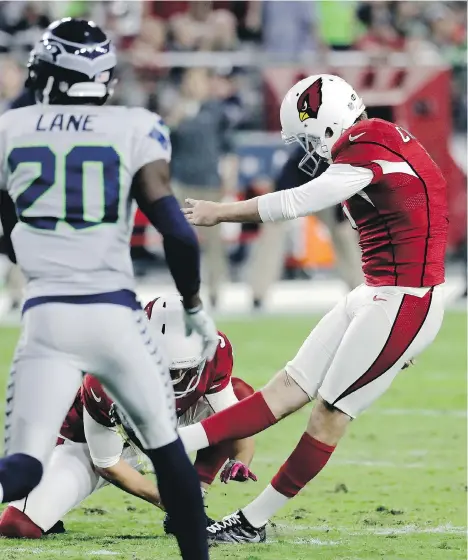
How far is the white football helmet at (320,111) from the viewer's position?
4680 mm

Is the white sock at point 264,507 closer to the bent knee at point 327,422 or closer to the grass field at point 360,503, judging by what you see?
the grass field at point 360,503

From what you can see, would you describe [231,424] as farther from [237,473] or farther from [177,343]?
[177,343]

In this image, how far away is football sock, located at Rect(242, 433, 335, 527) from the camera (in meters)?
4.59

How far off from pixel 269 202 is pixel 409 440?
2489 millimetres

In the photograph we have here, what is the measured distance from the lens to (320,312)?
11.1 m

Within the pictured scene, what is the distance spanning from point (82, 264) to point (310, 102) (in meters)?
1.30

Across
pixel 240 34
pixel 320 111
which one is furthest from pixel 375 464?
pixel 240 34

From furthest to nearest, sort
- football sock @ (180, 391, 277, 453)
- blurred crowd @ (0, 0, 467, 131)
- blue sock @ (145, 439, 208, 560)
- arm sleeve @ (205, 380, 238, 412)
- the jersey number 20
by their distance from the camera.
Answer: blurred crowd @ (0, 0, 467, 131) → arm sleeve @ (205, 380, 238, 412) → football sock @ (180, 391, 277, 453) → blue sock @ (145, 439, 208, 560) → the jersey number 20

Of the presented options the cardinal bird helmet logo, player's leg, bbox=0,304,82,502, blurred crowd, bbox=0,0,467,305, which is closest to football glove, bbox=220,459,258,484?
player's leg, bbox=0,304,82,502

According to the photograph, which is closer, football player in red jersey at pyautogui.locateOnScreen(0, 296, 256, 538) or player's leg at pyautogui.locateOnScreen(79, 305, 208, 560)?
player's leg at pyautogui.locateOnScreen(79, 305, 208, 560)

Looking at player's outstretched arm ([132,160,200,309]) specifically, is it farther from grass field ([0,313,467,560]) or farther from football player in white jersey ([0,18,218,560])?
grass field ([0,313,467,560])

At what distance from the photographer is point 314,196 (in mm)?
4391

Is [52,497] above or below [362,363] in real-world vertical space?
below

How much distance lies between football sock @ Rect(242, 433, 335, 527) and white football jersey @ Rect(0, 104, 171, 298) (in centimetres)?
113
